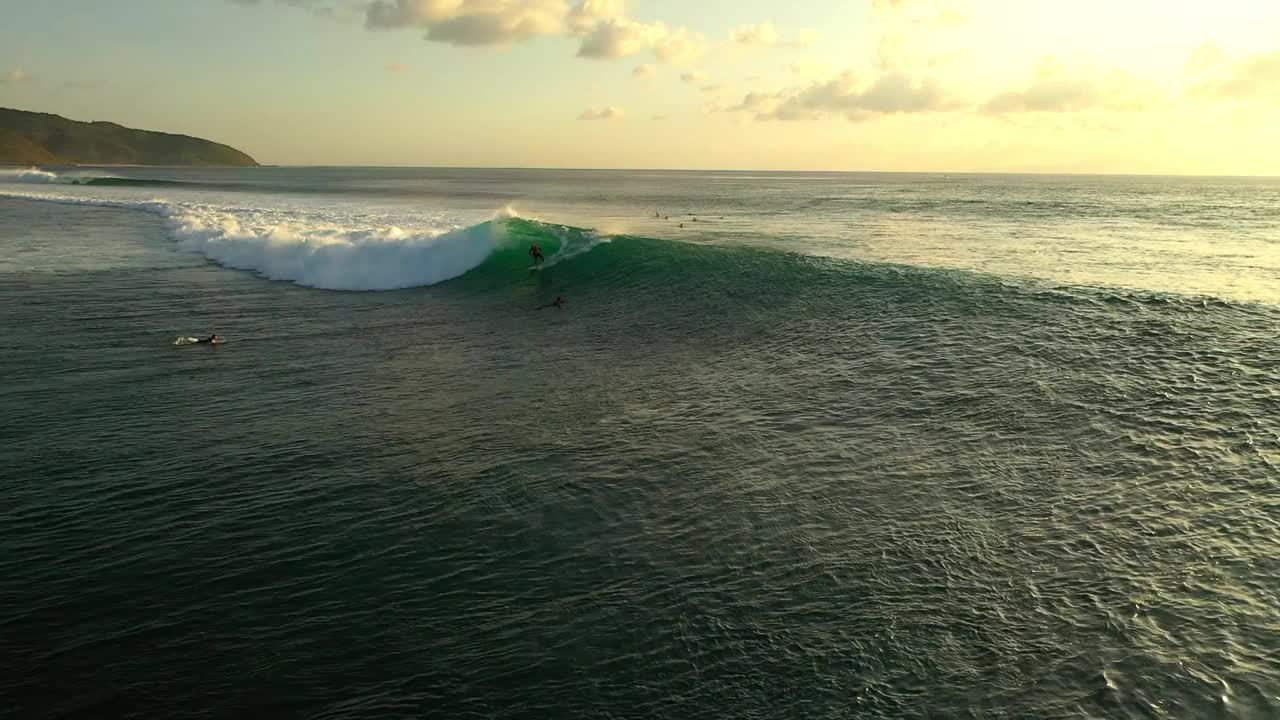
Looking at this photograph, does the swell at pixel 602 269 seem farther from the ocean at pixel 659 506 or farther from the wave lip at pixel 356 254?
the ocean at pixel 659 506

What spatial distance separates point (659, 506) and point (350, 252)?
89.5ft

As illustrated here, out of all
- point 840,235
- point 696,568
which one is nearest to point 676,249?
point 840,235

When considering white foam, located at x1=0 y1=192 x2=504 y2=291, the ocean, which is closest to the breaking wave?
white foam, located at x1=0 y1=192 x2=504 y2=291

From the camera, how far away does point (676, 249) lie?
33.8 metres

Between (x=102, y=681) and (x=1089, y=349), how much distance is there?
20105 millimetres

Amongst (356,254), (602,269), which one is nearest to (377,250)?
(356,254)

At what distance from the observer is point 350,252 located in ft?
112

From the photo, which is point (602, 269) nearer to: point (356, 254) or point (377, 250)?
point (377, 250)

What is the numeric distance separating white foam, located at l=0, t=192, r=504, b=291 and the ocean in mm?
6285

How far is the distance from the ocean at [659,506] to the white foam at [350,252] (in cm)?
629

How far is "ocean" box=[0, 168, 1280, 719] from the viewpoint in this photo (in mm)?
7660

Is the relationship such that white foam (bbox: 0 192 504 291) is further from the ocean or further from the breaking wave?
the ocean

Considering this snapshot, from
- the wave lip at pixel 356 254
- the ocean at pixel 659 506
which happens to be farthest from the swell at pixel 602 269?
the ocean at pixel 659 506

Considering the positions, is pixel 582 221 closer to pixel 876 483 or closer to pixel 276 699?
pixel 876 483
